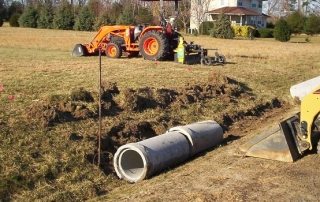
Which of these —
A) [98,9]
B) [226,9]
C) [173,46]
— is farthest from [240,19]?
[173,46]

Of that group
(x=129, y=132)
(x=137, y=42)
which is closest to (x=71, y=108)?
(x=129, y=132)

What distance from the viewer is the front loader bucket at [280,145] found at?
8023mm

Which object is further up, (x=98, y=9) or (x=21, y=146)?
(x=98, y=9)

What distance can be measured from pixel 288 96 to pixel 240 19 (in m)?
53.4

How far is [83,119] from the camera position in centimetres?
955

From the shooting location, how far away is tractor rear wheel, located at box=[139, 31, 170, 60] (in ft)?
53.2

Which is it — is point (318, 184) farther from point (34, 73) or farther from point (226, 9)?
point (226, 9)

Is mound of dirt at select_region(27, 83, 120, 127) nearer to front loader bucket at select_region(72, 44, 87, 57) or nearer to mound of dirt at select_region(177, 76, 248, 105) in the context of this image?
mound of dirt at select_region(177, 76, 248, 105)

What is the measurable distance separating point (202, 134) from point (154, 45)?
304 inches

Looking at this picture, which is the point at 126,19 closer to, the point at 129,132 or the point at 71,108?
the point at 71,108

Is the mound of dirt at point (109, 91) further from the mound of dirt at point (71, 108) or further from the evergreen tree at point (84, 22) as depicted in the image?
the evergreen tree at point (84, 22)

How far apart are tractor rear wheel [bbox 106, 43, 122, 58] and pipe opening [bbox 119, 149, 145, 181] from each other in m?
8.88

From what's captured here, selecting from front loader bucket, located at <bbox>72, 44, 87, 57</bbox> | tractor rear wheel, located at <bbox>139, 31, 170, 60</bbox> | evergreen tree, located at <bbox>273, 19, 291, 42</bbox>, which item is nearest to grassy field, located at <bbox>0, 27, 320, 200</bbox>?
tractor rear wheel, located at <bbox>139, 31, 170, 60</bbox>

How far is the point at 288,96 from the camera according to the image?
14.8 metres
